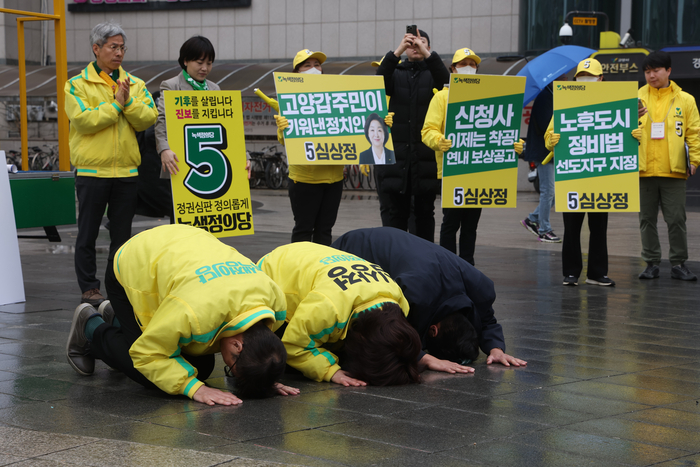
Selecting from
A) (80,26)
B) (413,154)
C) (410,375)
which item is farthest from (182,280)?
(80,26)

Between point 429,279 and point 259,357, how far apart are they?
1083 mm

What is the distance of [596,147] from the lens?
7.87m

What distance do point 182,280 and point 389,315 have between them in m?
0.90

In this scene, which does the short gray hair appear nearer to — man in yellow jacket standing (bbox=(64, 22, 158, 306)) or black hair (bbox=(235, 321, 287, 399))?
man in yellow jacket standing (bbox=(64, 22, 158, 306))

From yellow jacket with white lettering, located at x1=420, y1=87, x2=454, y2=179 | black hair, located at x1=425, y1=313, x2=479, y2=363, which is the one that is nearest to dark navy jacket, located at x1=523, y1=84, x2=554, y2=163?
yellow jacket with white lettering, located at x1=420, y1=87, x2=454, y2=179

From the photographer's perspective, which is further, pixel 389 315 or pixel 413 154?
pixel 413 154

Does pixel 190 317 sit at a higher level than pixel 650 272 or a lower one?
higher

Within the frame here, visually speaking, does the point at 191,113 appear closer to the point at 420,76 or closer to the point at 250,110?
the point at 420,76

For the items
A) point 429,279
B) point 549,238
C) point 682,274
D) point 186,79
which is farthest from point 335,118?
point 549,238

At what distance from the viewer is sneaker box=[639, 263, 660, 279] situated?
8.32 meters

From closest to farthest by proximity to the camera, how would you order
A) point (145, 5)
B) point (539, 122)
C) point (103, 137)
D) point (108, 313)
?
point (108, 313) < point (103, 137) < point (539, 122) < point (145, 5)

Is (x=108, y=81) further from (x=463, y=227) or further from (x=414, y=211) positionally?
(x=463, y=227)

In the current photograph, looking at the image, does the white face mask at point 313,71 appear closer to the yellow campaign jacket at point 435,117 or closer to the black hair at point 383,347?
the yellow campaign jacket at point 435,117

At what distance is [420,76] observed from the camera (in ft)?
25.7
